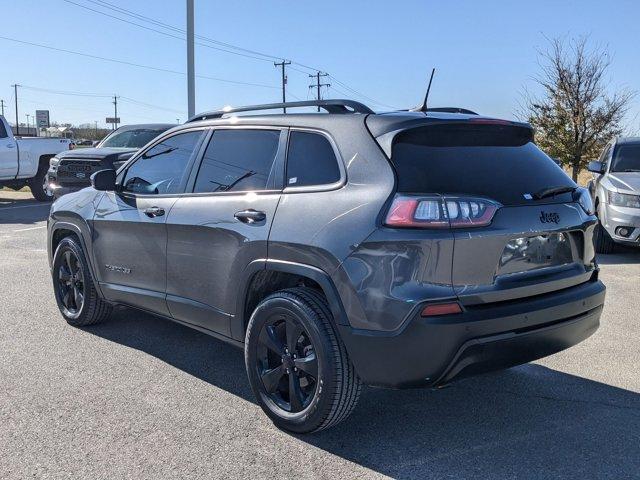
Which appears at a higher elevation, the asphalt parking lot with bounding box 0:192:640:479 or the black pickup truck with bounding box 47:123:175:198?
the black pickup truck with bounding box 47:123:175:198

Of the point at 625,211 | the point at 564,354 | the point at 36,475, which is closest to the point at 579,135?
the point at 625,211

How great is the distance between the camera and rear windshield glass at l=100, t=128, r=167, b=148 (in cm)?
1316

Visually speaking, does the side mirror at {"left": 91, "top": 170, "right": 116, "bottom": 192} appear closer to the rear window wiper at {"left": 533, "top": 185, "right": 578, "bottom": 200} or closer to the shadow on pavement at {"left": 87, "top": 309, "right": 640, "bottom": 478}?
the shadow on pavement at {"left": 87, "top": 309, "right": 640, "bottom": 478}

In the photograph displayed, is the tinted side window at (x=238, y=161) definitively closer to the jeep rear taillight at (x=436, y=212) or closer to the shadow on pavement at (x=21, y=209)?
the jeep rear taillight at (x=436, y=212)

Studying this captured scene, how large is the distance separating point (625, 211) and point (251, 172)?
6482mm

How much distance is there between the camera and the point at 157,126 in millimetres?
13500

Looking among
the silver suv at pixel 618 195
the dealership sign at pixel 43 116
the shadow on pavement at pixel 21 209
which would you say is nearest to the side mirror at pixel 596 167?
the silver suv at pixel 618 195

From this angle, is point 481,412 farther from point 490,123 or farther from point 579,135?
point 579,135

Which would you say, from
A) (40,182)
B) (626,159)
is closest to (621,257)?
(626,159)

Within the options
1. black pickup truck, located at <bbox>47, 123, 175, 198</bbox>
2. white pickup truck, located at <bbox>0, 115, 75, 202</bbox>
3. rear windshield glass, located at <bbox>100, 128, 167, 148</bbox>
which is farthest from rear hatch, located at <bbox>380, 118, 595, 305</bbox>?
white pickup truck, located at <bbox>0, 115, 75, 202</bbox>

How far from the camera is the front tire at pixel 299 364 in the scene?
329 cm

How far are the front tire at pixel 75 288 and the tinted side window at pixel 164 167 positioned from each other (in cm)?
87

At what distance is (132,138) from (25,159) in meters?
4.74

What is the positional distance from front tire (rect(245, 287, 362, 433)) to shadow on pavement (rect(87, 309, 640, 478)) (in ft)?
0.66
